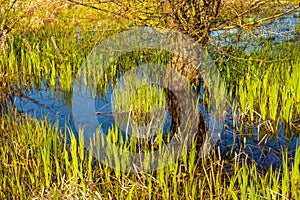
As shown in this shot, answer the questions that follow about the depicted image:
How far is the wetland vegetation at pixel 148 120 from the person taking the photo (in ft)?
7.11

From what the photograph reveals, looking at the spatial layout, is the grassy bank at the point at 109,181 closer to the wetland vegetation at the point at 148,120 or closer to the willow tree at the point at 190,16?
the wetland vegetation at the point at 148,120

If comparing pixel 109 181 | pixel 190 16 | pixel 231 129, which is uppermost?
pixel 190 16

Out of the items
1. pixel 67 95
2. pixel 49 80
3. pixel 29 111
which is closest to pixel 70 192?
pixel 29 111

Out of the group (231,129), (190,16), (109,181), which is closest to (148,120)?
(231,129)

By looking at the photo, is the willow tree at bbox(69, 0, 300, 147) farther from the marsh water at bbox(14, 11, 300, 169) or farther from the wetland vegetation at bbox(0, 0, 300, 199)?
the marsh water at bbox(14, 11, 300, 169)

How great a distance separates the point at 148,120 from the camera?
331cm

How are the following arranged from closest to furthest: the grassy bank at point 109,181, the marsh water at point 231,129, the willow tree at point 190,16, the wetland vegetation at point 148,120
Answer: the grassy bank at point 109,181 < the wetland vegetation at point 148,120 < the marsh water at point 231,129 < the willow tree at point 190,16

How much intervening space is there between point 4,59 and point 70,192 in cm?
304

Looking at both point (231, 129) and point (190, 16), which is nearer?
point (231, 129)

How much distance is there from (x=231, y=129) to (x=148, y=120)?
65cm

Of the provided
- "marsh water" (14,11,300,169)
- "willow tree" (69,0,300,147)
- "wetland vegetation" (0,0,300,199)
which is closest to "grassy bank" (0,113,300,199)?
"wetland vegetation" (0,0,300,199)

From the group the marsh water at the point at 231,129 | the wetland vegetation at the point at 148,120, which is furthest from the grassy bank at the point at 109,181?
the marsh water at the point at 231,129

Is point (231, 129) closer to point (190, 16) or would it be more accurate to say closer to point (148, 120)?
point (148, 120)

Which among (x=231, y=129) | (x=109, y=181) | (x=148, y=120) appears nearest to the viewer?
(x=109, y=181)
